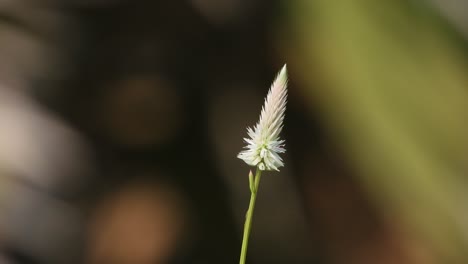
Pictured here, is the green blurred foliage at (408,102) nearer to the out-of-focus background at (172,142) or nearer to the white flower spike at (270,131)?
the out-of-focus background at (172,142)

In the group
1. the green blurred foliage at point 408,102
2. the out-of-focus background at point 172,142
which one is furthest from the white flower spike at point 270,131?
the out-of-focus background at point 172,142

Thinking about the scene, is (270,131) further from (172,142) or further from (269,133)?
(172,142)

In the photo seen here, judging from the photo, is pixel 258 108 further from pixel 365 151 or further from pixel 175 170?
pixel 365 151

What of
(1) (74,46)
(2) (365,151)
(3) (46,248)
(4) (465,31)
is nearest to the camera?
(4) (465,31)

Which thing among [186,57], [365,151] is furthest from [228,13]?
[365,151]

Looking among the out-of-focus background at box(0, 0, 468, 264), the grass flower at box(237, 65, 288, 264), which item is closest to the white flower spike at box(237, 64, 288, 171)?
the grass flower at box(237, 65, 288, 264)

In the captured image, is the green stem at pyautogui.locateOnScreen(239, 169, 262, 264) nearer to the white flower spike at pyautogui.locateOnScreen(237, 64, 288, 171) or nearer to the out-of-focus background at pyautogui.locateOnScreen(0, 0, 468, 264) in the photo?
the white flower spike at pyautogui.locateOnScreen(237, 64, 288, 171)

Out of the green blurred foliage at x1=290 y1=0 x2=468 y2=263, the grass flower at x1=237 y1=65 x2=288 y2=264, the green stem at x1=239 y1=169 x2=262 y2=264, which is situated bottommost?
the green stem at x1=239 y1=169 x2=262 y2=264
